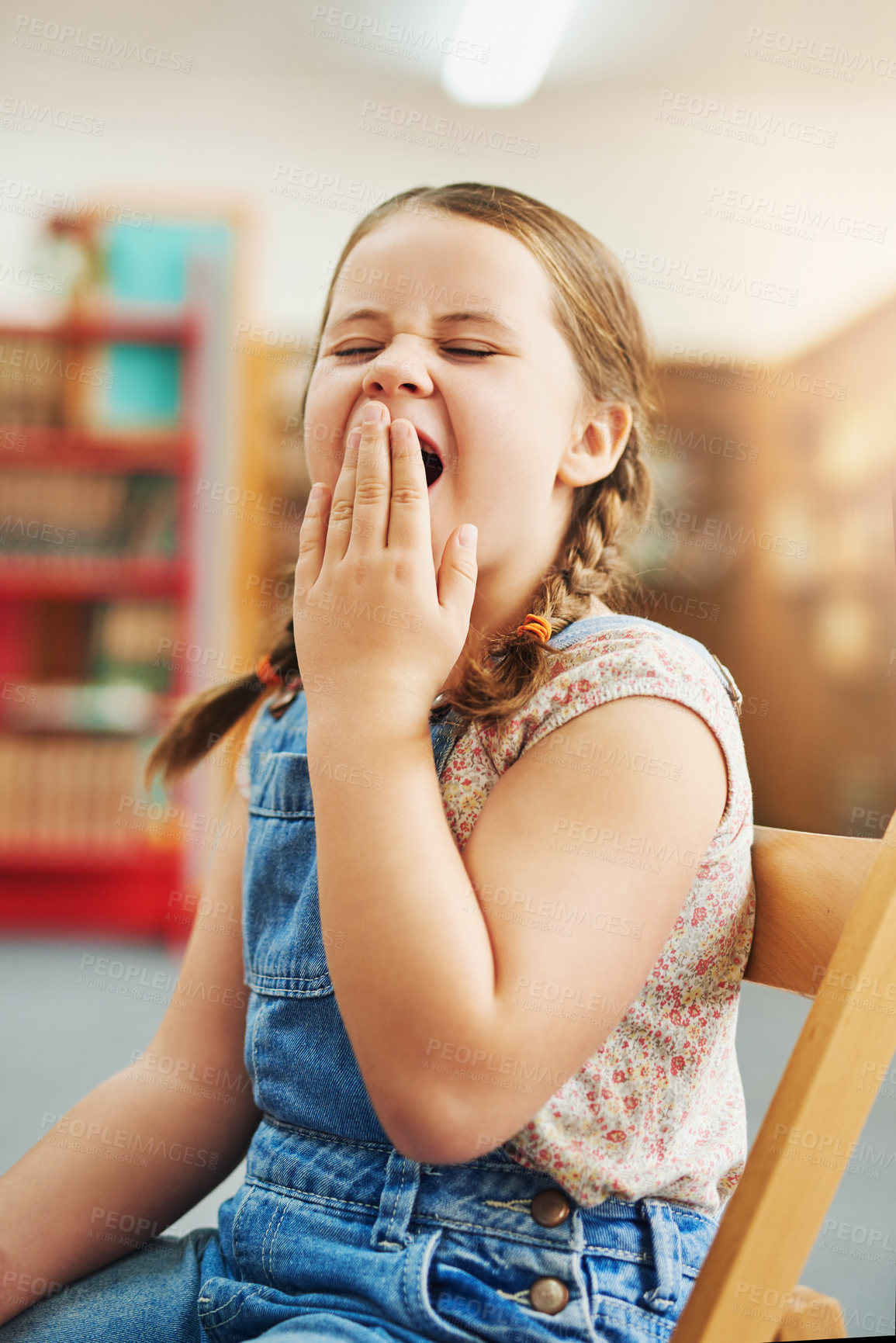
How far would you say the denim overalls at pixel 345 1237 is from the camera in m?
0.55

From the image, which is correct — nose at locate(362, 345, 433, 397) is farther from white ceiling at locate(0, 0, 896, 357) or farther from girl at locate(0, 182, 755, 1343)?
white ceiling at locate(0, 0, 896, 357)

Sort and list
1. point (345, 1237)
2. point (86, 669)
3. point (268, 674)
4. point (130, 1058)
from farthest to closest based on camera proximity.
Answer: point (86, 669) < point (130, 1058) < point (268, 674) < point (345, 1237)

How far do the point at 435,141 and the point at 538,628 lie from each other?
11.2 feet

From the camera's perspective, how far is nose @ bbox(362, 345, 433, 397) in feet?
2.16

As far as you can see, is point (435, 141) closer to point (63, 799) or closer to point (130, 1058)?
point (63, 799)

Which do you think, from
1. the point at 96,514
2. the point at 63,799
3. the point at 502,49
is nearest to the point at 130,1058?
the point at 63,799

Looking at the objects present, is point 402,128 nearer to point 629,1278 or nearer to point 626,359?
point 626,359

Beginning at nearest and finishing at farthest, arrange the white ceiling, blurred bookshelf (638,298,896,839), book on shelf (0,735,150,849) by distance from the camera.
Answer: the white ceiling → book on shelf (0,735,150,849) → blurred bookshelf (638,298,896,839)

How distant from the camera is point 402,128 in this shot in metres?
3.71

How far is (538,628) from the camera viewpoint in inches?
26.1

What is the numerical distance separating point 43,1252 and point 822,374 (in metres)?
4.23

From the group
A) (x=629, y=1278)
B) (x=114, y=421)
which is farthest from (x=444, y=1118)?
(x=114, y=421)

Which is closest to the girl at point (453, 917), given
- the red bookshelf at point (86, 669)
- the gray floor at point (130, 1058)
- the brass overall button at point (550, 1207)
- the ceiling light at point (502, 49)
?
the brass overall button at point (550, 1207)

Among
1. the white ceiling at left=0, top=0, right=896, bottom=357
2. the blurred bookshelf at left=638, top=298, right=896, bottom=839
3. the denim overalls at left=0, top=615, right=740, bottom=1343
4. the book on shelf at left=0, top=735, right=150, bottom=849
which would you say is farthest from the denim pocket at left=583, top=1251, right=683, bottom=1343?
the blurred bookshelf at left=638, top=298, right=896, bottom=839
